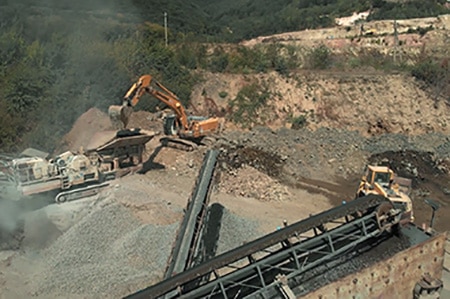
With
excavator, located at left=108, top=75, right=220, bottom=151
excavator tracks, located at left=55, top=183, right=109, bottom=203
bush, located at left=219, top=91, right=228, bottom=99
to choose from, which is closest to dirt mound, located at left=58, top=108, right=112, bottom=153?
excavator, located at left=108, top=75, right=220, bottom=151

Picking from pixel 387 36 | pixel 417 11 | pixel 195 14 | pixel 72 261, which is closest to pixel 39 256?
pixel 72 261

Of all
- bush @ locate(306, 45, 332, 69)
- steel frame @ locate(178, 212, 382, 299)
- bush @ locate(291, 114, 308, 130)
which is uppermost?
steel frame @ locate(178, 212, 382, 299)

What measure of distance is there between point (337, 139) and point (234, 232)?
1260cm

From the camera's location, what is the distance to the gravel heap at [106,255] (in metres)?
10.6

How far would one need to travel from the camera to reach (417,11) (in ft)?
169

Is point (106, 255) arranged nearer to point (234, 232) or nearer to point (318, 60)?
point (234, 232)

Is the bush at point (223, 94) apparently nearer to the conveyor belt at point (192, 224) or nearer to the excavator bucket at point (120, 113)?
the excavator bucket at point (120, 113)

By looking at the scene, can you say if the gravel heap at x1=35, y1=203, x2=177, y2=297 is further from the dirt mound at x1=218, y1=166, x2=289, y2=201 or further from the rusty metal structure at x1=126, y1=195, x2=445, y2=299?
the dirt mound at x1=218, y1=166, x2=289, y2=201

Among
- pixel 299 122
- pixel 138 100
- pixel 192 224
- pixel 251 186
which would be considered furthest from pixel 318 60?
pixel 192 224

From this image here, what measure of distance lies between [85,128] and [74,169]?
7531mm

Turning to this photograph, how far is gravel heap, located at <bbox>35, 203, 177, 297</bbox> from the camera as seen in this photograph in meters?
10.6

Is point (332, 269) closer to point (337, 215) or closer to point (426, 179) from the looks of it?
point (337, 215)

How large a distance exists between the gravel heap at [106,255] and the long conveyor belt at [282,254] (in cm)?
471

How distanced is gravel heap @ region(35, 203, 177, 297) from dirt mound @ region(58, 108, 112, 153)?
8.02m
